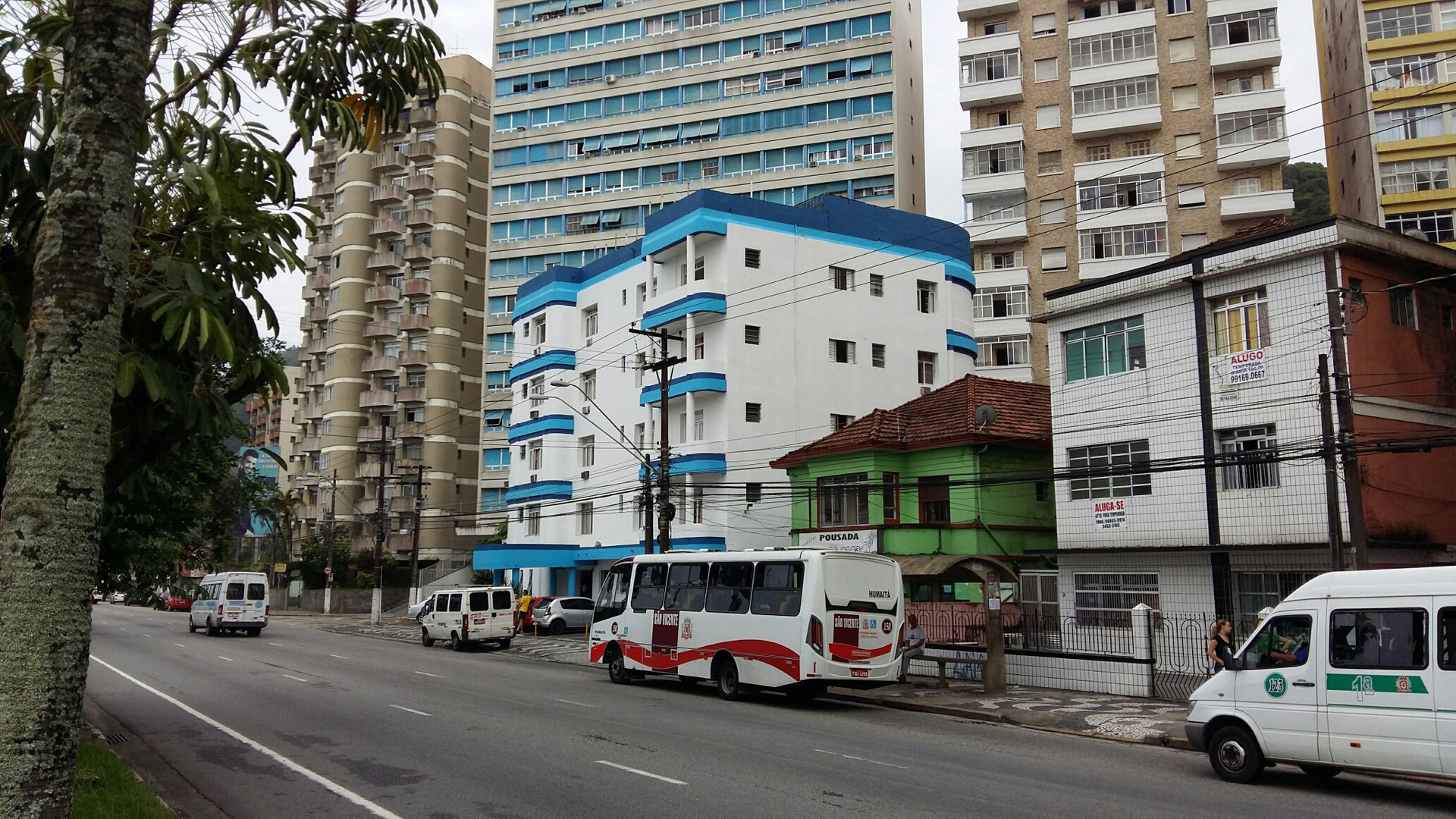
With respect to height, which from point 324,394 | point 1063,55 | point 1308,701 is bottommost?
point 1308,701

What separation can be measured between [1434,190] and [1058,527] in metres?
29.2

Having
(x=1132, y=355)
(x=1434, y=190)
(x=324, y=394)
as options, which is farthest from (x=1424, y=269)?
(x=324, y=394)

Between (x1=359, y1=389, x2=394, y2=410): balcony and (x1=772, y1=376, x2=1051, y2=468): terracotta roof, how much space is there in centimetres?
4569

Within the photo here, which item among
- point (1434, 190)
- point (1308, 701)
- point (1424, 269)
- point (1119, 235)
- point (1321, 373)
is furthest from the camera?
point (1119, 235)

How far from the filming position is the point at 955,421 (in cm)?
3403

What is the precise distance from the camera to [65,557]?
469 cm

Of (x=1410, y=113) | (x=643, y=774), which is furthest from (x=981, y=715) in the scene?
(x=1410, y=113)

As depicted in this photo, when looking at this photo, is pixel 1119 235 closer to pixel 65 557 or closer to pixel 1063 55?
pixel 1063 55

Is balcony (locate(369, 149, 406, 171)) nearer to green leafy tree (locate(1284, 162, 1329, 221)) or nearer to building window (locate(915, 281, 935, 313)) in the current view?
building window (locate(915, 281, 935, 313))

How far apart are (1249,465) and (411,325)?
61.9 metres

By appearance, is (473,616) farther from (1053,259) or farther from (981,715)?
(1053,259)

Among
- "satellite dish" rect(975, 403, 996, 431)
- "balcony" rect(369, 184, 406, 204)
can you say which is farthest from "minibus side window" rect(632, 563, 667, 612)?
"balcony" rect(369, 184, 406, 204)

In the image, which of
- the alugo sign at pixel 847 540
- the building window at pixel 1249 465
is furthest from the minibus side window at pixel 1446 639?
the alugo sign at pixel 847 540

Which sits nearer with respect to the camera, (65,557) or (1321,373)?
(65,557)
